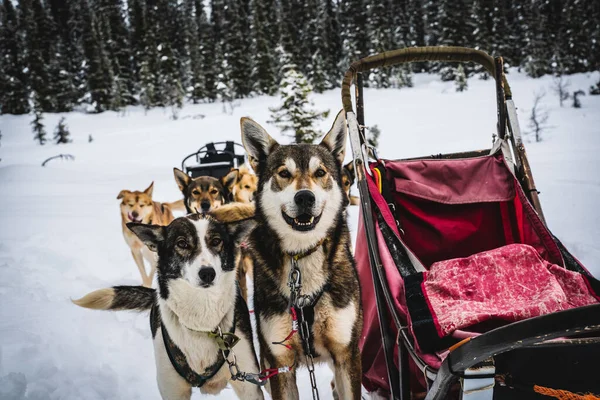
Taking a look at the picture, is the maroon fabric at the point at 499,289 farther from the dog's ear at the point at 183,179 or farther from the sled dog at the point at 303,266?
the dog's ear at the point at 183,179

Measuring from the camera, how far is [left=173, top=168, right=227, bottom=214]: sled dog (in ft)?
14.4

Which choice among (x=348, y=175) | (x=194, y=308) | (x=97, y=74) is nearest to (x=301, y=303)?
(x=194, y=308)

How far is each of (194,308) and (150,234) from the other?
1.61ft

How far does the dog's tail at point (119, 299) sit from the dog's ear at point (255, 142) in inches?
43.4

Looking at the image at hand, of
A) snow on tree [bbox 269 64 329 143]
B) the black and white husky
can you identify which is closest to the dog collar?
the black and white husky

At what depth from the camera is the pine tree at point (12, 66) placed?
76.4 feet

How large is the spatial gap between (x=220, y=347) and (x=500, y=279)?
1420 millimetres

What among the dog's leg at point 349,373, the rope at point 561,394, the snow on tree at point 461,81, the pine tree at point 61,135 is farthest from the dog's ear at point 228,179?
the snow on tree at point 461,81

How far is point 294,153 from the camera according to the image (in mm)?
2156

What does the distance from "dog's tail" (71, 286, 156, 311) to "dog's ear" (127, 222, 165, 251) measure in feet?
1.43

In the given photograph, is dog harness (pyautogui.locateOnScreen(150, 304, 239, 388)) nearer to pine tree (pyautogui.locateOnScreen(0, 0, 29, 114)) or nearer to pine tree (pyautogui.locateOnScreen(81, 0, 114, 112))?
pine tree (pyautogui.locateOnScreen(0, 0, 29, 114))

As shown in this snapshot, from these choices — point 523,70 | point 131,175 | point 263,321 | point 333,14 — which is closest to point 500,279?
point 263,321

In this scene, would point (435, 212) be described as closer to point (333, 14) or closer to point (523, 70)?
point (523, 70)

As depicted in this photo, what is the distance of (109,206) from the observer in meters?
9.16
